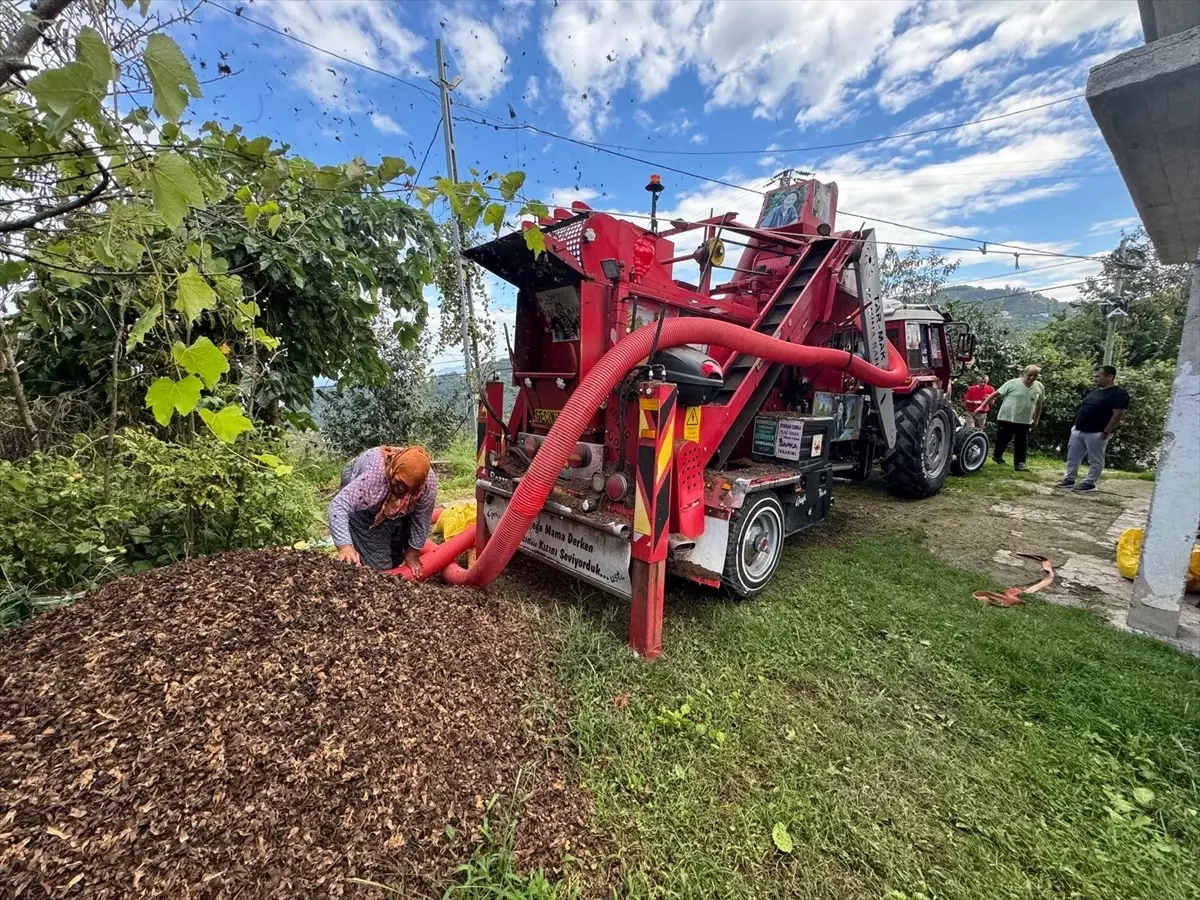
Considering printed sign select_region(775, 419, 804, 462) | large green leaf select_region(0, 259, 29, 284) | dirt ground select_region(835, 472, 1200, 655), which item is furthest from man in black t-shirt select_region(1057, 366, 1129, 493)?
large green leaf select_region(0, 259, 29, 284)

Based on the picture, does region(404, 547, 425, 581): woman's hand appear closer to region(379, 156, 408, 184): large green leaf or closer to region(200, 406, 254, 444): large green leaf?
region(200, 406, 254, 444): large green leaf

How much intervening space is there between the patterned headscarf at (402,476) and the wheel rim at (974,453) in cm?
852

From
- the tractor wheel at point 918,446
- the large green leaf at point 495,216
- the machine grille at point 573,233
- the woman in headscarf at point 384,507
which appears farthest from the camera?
the tractor wheel at point 918,446

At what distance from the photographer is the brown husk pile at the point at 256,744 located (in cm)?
127

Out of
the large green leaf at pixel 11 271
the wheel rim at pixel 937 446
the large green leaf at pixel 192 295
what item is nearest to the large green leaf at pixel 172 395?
the large green leaf at pixel 192 295

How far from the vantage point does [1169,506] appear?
10.8ft

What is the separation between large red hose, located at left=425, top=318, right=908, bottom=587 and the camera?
2471 mm

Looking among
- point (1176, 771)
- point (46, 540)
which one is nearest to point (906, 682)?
point (1176, 771)

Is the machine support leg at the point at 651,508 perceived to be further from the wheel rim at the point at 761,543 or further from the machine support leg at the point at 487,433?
the machine support leg at the point at 487,433

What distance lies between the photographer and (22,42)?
845mm

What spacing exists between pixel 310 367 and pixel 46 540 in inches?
117

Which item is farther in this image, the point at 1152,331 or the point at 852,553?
the point at 1152,331

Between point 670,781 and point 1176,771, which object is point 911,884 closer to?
point 670,781

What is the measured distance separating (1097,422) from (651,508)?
8.13m
